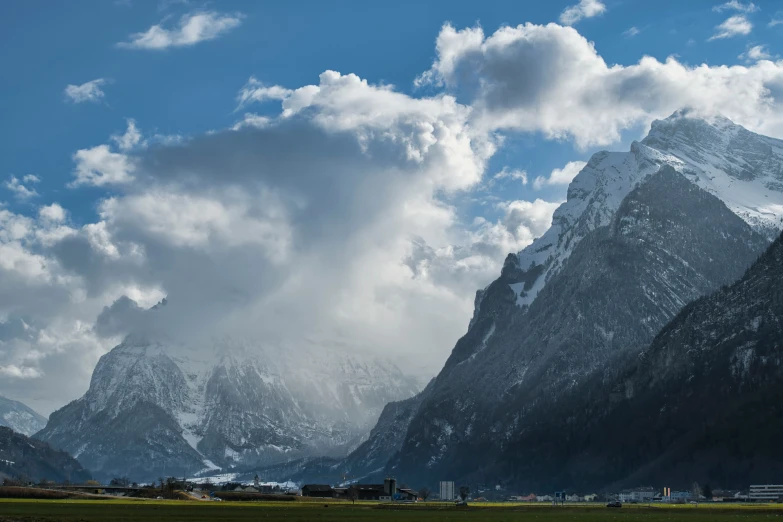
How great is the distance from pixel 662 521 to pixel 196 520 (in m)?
69.6

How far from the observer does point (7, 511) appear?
530 ft

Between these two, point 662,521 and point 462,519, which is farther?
point 462,519

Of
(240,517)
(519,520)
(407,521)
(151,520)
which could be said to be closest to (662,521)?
(519,520)

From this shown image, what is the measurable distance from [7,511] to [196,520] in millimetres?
35498

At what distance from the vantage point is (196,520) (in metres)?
147

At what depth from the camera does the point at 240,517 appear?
161 metres

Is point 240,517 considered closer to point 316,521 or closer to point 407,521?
point 316,521

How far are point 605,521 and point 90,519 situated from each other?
245ft

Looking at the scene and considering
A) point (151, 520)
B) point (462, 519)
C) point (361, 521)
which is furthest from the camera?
point (462, 519)

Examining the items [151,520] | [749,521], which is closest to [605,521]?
[749,521]

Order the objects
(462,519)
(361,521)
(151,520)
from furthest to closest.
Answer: (462,519)
(361,521)
(151,520)

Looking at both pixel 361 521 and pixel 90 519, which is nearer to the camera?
pixel 90 519

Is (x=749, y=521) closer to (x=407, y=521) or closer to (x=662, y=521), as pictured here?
(x=662, y=521)

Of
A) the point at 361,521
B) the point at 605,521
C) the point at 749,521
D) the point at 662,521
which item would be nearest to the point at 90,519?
the point at 361,521
